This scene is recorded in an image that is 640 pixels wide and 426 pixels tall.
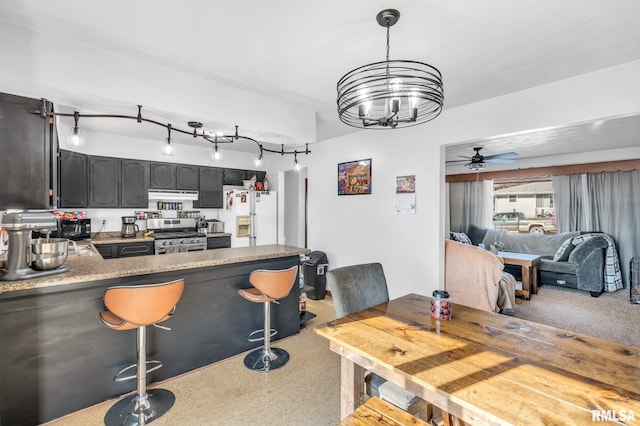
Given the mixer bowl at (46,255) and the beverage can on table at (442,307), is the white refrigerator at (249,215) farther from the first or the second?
the beverage can on table at (442,307)

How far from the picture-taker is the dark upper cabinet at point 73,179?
3928mm

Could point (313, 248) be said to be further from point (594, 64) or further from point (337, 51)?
point (594, 64)

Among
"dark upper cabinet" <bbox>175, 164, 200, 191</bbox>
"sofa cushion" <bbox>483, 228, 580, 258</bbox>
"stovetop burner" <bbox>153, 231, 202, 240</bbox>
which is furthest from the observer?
"sofa cushion" <bbox>483, 228, 580, 258</bbox>

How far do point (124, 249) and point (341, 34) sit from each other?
4165 millimetres

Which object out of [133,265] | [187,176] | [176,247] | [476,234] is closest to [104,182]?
[187,176]

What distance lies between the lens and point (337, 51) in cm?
222

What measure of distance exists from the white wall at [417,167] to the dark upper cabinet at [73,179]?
3.38 metres

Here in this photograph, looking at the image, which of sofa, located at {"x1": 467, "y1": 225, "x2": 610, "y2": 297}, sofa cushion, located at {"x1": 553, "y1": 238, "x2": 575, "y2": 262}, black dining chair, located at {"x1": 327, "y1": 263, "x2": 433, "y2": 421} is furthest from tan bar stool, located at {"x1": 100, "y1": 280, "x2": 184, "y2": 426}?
sofa cushion, located at {"x1": 553, "y1": 238, "x2": 575, "y2": 262}

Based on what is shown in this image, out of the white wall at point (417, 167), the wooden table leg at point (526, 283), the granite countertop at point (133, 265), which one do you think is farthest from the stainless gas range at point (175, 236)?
the wooden table leg at point (526, 283)

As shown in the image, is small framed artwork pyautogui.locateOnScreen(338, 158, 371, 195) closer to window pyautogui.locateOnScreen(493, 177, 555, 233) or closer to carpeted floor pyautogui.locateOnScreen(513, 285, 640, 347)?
carpeted floor pyautogui.locateOnScreen(513, 285, 640, 347)

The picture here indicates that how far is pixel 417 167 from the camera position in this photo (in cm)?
369

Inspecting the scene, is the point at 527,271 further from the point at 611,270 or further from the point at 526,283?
the point at 611,270

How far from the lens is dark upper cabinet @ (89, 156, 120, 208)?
443 centimetres

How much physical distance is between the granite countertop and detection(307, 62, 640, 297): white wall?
1440mm
